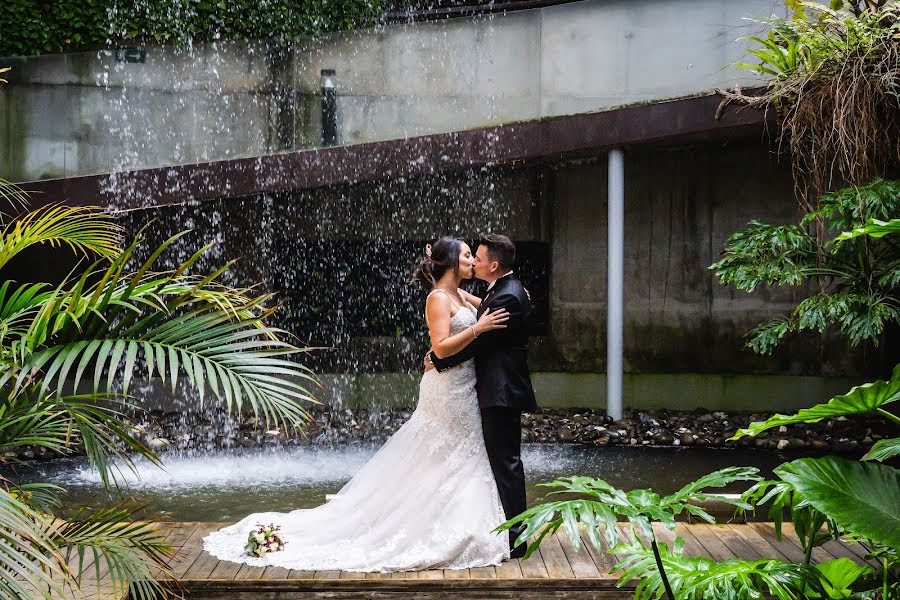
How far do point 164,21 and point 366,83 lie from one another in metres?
2.46

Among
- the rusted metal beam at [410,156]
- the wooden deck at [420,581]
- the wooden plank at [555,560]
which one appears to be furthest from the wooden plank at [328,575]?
the rusted metal beam at [410,156]

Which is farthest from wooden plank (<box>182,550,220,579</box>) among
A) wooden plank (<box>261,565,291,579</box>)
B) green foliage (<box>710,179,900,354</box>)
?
green foliage (<box>710,179,900,354</box>)

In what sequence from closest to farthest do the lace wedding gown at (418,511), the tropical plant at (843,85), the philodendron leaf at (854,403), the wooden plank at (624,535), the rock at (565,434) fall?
1. the philodendron leaf at (854,403)
2. the lace wedding gown at (418,511)
3. the wooden plank at (624,535)
4. the tropical plant at (843,85)
5. the rock at (565,434)

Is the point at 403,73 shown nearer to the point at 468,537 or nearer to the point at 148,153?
the point at 148,153

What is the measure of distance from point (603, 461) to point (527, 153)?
319 cm

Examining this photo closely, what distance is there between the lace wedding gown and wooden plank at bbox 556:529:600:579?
0.34 m

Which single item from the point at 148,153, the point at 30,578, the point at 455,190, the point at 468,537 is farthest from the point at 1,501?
the point at 455,190

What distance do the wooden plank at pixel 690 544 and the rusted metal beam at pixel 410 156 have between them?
197 inches

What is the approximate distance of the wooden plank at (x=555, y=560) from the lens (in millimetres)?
4332

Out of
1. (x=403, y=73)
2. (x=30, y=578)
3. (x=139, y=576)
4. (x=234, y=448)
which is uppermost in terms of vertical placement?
(x=403, y=73)

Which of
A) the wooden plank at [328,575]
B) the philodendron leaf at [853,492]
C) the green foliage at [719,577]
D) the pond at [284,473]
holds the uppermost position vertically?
the philodendron leaf at [853,492]

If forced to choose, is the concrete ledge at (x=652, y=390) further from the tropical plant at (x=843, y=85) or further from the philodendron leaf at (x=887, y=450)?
the philodendron leaf at (x=887, y=450)

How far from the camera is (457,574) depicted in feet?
14.3

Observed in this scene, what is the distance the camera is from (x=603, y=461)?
8273 mm
